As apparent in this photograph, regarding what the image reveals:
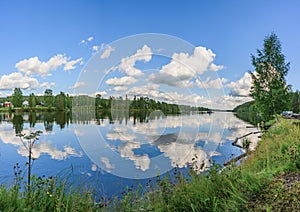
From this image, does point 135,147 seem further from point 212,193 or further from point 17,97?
point 17,97

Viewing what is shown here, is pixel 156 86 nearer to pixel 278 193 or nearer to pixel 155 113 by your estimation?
pixel 155 113

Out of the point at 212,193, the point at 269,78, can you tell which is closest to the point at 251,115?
the point at 269,78

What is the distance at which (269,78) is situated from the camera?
2344 centimetres

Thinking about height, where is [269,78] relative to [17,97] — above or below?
below

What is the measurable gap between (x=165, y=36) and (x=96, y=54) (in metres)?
2.09

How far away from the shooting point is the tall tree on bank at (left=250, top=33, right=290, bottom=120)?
22.8 meters

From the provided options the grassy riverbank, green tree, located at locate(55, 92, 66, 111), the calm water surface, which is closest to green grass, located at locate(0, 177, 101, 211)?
the grassy riverbank

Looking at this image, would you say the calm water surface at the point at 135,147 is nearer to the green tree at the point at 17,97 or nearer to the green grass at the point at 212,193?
the green grass at the point at 212,193

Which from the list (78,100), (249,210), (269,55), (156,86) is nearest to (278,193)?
(249,210)

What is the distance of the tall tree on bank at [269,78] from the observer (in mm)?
22797

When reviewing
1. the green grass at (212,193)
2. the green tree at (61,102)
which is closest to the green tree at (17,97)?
the green tree at (61,102)

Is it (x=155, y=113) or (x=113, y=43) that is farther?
(x=155, y=113)

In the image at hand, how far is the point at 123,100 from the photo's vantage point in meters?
7.37

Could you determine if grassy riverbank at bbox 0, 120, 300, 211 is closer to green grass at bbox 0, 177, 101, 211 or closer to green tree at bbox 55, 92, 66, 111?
green grass at bbox 0, 177, 101, 211
